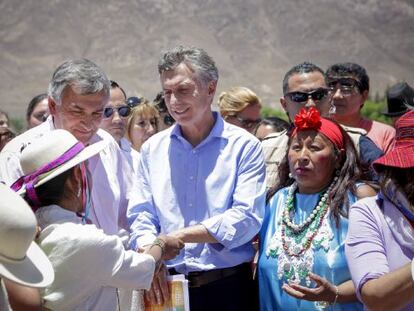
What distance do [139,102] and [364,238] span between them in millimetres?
3745

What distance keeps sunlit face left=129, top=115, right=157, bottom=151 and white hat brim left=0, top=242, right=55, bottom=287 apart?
3.81 meters

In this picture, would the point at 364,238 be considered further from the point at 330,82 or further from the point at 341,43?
the point at 341,43

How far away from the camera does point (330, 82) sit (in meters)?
6.55

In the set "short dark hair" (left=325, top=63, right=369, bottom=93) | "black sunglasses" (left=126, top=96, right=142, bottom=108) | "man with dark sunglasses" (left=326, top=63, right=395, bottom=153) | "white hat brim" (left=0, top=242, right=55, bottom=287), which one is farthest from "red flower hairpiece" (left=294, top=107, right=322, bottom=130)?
"black sunglasses" (left=126, top=96, right=142, bottom=108)

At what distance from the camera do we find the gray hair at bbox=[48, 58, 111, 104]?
14.0 feet

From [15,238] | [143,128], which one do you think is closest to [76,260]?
[15,238]

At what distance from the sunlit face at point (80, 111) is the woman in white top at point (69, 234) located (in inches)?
35.5

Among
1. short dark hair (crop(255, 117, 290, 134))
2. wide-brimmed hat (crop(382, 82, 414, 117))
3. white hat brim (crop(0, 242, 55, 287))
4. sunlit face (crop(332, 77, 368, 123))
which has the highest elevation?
white hat brim (crop(0, 242, 55, 287))

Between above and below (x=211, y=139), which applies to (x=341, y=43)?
below

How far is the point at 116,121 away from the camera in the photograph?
5.77 m

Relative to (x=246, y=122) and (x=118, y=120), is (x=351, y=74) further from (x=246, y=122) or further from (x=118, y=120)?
(x=118, y=120)

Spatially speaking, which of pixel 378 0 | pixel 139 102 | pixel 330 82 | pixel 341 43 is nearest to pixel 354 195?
pixel 330 82

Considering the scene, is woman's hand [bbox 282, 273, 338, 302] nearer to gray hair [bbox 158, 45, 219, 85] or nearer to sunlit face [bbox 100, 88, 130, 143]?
gray hair [bbox 158, 45, 219, 85]

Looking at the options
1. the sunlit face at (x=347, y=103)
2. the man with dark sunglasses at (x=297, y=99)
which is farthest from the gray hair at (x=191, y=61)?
the sunlit face at (x=347, y=103)
